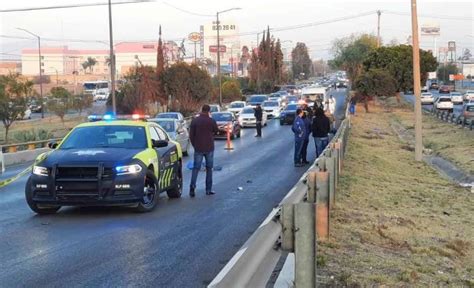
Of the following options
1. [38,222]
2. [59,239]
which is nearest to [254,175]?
[38,222]

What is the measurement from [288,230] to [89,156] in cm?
639

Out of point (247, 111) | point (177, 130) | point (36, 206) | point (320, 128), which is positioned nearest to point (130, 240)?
point (36, 206)

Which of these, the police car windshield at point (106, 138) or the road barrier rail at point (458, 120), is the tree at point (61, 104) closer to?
the road barrier rail at point (458, 120)

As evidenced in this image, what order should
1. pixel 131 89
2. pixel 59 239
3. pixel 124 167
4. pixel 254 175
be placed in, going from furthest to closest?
pixel 131 89
pixel 254 175
pixel 124 167
pixel 59 239

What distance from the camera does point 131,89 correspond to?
166 ft

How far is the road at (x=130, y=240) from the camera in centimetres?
706

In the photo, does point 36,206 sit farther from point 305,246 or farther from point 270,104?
point 270,104


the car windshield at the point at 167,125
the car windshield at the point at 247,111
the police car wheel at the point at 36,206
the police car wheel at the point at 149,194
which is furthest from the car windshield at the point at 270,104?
the police car wheel at the point at 36,206

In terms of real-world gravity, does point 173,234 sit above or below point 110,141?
below

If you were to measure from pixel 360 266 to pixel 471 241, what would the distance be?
11.6ft

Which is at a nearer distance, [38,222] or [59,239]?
[59,239]

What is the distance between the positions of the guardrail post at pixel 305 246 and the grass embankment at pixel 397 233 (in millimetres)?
1822

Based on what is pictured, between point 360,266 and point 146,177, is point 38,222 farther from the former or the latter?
point 360,266

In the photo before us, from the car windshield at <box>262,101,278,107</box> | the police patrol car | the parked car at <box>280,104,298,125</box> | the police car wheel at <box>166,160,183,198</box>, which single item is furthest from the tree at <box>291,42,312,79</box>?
the police patrol car
